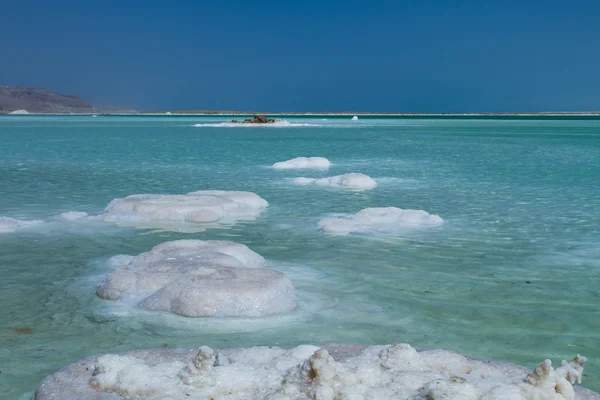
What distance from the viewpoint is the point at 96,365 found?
4043mm

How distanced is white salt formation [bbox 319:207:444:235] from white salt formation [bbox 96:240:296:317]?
2.95m

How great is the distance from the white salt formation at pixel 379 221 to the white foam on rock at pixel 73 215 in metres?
4.14

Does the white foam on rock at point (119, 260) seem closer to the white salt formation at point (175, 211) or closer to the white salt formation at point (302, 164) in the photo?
the white salt formation at point (175, 211)

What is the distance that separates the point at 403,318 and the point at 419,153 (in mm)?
23471

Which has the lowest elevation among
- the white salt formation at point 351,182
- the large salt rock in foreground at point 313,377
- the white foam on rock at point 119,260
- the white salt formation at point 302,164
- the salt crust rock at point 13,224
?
the white salt formation at point 302,164

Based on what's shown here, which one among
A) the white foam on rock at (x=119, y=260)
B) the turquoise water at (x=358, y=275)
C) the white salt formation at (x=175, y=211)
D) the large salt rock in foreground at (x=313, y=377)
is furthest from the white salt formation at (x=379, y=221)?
the large salt rock in foreground at (x=313, y=377)

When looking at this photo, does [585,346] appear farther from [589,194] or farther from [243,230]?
[589,194]

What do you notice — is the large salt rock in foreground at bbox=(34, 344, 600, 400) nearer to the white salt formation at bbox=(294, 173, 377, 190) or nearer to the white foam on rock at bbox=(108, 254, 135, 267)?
the white foam on rock at bbox=(108, 254, 135, 267)

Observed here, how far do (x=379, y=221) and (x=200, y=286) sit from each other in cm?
492

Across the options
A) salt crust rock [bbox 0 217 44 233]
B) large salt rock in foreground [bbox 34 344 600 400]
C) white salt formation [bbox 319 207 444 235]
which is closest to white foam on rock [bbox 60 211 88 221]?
salt crust rock [bbox 0 217 44 233]

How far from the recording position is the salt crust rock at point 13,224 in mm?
9781

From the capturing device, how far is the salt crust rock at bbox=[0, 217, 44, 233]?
978 centimetres

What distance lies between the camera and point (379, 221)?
10375 millimetres

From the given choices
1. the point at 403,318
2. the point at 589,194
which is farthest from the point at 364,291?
the point at 589,194
